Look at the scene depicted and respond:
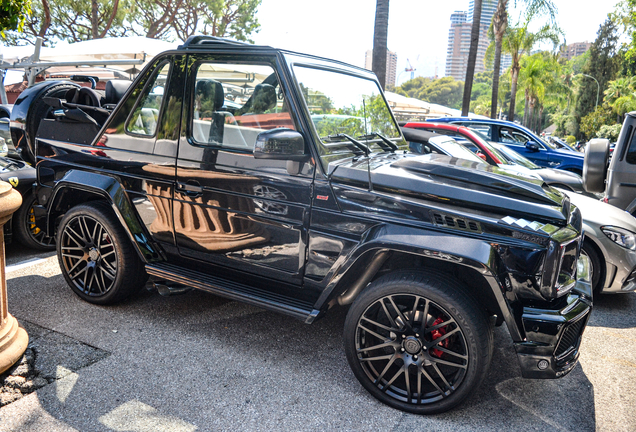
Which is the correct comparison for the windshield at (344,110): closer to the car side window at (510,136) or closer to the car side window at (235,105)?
the car side window at (235,105)

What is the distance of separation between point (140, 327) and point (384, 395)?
197 centimetres

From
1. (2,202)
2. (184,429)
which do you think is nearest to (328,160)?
(184,429)

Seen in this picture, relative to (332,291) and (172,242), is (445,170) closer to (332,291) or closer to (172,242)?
(332,291)

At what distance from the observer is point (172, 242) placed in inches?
141

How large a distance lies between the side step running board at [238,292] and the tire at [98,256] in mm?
330

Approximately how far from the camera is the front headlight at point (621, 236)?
14.5ft

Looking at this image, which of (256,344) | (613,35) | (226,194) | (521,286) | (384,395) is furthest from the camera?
(613,35)

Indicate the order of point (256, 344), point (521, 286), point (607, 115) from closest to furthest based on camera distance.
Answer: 1. point (521, 286)
2. point (256, 344)
3. point (607, 115)

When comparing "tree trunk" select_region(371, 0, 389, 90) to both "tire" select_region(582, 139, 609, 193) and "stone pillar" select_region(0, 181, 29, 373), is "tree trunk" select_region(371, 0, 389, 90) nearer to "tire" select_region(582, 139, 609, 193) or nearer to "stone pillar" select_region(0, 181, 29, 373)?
"tire" select_region(582, 139, 609, 193)

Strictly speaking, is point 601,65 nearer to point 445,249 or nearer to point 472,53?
point 472,53

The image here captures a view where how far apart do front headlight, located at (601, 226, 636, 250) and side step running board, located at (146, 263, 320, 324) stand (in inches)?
122

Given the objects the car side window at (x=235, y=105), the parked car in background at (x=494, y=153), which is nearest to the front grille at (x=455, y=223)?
the car side window at (x=235, y=105)

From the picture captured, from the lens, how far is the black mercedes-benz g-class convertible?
8.43 ft

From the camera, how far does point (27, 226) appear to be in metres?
5.27
